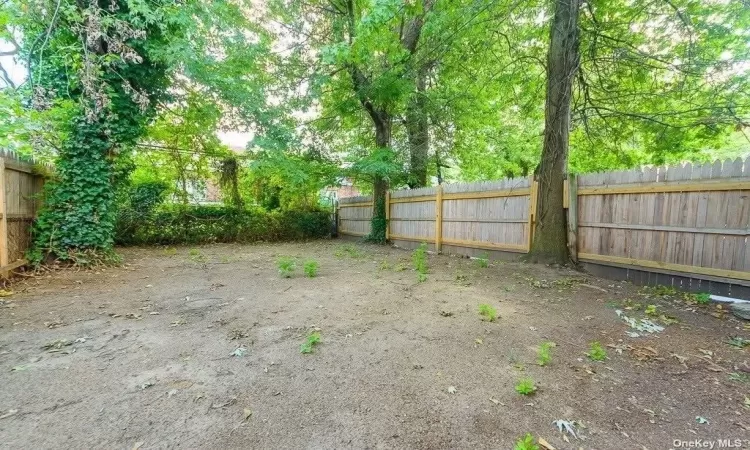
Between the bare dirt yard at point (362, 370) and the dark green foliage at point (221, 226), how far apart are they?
5.88 meters

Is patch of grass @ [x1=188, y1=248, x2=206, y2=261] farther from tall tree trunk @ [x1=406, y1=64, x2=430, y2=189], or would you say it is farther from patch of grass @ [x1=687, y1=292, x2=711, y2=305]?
patch of grass @ [x1=687, y1=292, x2=711, y2=305]

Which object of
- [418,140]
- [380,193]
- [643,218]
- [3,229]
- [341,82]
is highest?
[341,82]

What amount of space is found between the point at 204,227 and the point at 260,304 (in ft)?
26.4

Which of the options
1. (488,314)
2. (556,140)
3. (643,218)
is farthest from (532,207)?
(488,314)

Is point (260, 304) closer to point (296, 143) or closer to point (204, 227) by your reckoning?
point (296, 143)

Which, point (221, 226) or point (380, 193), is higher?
point (380, 193)

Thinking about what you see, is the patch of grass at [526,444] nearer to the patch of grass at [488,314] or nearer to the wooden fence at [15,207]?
the patch of grass at [488,314]

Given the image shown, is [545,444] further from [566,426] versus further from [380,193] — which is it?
[380,193]

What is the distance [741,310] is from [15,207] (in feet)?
29.2

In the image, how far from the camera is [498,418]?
1.78m

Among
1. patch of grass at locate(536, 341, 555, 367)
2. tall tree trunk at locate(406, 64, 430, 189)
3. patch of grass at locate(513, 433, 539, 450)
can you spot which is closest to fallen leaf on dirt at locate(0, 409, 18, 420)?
patch of grass at locate(513, 433, 539, 450)

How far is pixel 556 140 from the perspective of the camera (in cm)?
554

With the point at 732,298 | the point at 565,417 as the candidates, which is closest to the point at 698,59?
the point at 732,298

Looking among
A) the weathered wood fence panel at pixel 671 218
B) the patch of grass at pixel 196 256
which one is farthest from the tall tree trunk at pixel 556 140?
the patch of grass at pixel 196 256
